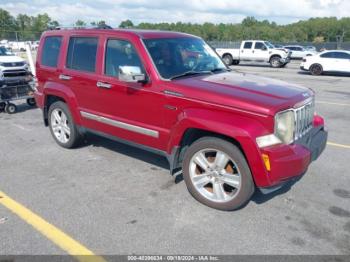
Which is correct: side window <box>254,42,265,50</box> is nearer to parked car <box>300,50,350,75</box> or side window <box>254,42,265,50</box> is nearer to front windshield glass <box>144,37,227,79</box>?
parked car <box>300,50,350,75</box>

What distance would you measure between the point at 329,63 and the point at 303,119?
1770cm

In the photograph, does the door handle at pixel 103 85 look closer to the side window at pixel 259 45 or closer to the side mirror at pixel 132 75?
the side mirror at pixel 132 75

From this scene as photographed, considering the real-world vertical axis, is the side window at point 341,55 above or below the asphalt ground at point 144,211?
above

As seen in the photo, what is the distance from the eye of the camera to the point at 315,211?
3881 mm

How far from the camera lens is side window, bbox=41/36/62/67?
5.68m

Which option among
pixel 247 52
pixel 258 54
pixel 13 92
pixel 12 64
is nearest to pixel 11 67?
pixel 12 64

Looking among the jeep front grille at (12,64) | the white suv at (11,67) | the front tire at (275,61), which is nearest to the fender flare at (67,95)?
the white suv at (11,67)

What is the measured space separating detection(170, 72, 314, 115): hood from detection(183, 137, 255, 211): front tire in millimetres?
456

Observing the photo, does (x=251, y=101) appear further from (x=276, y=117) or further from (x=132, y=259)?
(x=132, y=259)

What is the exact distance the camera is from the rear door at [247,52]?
2566 cm

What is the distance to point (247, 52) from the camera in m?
25.7

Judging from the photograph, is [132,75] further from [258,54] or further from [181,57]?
[258,54]

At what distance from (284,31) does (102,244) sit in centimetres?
11960

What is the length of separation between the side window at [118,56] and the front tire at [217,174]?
1404 mm
